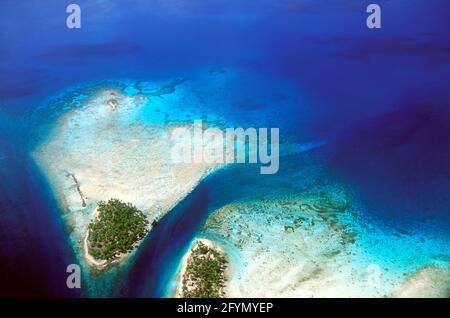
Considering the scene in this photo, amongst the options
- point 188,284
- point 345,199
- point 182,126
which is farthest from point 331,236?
point 182,126

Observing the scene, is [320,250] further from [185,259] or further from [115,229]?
[115,229]

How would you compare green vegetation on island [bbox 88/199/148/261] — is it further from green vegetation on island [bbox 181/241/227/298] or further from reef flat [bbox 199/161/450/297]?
reef flat [bbox 199/161/450/297]

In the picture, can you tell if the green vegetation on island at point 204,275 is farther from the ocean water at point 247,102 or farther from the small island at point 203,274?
the ocean water at point 247,102

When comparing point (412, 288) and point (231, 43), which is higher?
point (231, 43)

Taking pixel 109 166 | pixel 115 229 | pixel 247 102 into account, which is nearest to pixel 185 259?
pixel 115 229
